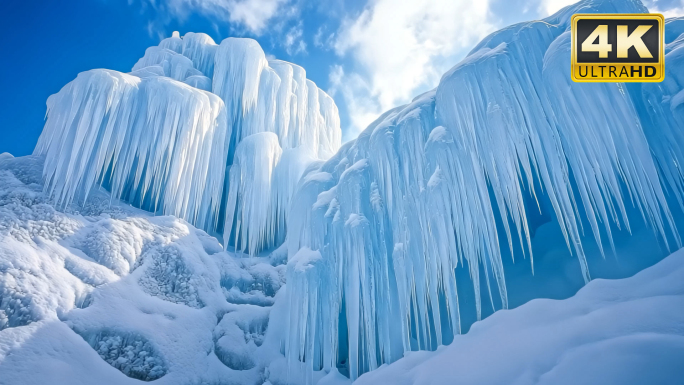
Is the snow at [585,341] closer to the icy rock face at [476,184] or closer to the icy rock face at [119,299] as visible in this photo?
the icy rock face at [476,184]

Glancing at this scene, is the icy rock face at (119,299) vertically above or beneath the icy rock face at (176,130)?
beneath

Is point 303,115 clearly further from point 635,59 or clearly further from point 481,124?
point 635,59

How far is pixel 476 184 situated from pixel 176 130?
27.1ft

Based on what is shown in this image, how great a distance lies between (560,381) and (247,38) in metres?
14.4

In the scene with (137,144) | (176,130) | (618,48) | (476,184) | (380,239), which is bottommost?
(380,239)

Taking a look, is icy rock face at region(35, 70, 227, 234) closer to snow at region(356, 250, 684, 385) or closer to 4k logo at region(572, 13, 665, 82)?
snow at region(356, 250, 684, 385)

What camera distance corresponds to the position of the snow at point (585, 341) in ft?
7.44

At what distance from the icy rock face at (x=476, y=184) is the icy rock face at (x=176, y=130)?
4.44 m

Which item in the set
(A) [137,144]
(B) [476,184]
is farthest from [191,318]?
(B) [476,184]

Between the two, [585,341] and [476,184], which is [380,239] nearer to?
[476,184]

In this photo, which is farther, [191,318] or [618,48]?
[191,318]

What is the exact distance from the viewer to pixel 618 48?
3.73m

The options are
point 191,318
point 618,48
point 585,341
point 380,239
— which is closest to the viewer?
point 585,341

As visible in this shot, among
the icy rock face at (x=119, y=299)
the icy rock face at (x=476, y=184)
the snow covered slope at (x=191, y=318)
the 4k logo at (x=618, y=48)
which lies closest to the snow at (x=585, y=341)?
the snow covered slope at (x=191, y=318)
